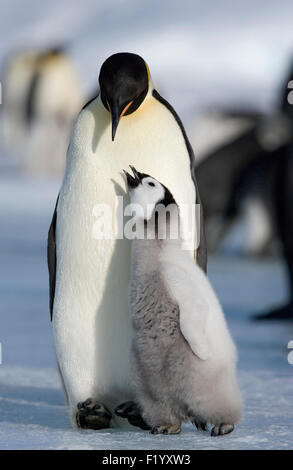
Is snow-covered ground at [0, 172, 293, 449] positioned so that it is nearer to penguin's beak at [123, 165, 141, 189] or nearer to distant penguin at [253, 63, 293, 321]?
distant penguin at [253, 63, 293, 321]

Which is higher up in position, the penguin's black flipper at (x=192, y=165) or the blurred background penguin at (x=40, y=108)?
the blurred background penguin at (x=40, y=108)

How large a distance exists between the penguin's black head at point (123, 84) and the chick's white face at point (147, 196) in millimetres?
185

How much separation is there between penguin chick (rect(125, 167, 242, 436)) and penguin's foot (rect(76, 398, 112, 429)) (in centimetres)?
17

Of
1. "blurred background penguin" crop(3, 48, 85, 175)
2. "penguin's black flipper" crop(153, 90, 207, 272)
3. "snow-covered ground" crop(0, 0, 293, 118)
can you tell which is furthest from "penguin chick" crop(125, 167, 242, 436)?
"snow-covered ground" crop(0, 0, 293, 118)

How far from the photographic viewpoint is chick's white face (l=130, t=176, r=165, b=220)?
2797 millimetres

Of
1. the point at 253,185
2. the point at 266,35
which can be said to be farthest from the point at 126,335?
the point at 266,35

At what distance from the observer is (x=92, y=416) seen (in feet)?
9.55

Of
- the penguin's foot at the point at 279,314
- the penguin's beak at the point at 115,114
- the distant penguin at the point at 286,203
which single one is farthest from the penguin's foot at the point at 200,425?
the distant penguin at the point at 286,203

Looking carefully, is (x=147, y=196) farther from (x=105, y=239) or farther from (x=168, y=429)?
(x=168, y=429)

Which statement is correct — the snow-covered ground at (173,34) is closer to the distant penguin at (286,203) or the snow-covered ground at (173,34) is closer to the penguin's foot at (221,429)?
the distant penguin at (286,203)

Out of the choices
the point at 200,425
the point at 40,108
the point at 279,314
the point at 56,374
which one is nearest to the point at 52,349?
the point at 56,374

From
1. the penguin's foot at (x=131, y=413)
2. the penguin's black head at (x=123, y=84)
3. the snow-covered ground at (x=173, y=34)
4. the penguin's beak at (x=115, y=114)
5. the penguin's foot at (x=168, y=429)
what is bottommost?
the penguin's foot at (x=168, y=429)

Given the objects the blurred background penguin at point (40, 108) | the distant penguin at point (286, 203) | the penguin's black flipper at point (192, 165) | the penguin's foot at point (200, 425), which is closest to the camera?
the penguin's foot at point (200, 425)

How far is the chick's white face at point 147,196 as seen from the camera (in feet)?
9.18
